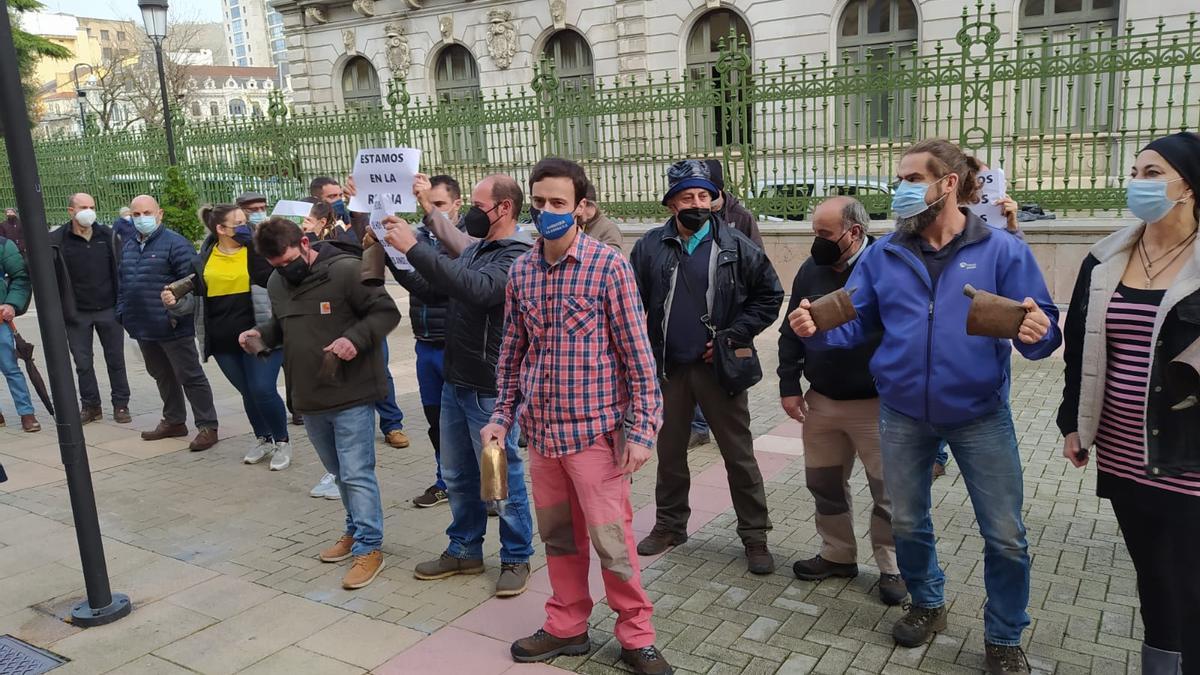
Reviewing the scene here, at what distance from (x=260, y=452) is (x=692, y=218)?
4.20 m

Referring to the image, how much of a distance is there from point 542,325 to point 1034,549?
2910 mm

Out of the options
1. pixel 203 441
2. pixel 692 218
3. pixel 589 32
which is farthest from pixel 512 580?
pixel 589 32

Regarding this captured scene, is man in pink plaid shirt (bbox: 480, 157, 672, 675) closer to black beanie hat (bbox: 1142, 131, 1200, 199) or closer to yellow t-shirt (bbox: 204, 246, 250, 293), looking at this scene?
black beanie hat (bbox: 1142, 131, 1200, 199)

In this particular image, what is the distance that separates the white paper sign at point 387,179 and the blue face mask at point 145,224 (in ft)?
13.6

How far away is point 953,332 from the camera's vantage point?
3.21m

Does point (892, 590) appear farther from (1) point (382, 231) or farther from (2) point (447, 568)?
(1) point (382, 231)

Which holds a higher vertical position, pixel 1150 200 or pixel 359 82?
pixel 359 82

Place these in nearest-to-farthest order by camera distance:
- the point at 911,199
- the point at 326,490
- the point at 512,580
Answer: the point at 911,199 < the point at 512,580 < the point at 326,490

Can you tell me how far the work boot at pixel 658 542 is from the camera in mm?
4698

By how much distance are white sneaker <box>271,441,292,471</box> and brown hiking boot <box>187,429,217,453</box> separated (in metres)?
0.86

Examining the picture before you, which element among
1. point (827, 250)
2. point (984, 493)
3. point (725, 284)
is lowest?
point (984, 493)

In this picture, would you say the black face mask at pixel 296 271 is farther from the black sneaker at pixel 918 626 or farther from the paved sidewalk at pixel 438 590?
the black sneaker at pixel 918 626

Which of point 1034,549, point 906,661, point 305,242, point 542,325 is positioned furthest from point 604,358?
point 1034,549

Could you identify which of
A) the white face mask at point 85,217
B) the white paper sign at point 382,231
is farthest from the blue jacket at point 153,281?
the white paper sign at point 382,231
